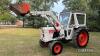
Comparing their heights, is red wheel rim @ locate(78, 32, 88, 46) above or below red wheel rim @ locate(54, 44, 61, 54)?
above

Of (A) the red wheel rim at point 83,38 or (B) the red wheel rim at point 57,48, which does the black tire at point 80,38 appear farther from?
(B) the red wheel rim at point 57,48

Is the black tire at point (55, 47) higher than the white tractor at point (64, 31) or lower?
lower

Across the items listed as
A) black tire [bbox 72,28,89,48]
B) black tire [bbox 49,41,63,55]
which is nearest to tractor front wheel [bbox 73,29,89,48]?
black tire [bbox 72,28,89,48]

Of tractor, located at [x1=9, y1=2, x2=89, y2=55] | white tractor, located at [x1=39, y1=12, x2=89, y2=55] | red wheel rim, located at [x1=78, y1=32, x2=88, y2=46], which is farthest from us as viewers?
red wheel rim, located at [x1=78, y1=32, x2=88, y2=46]

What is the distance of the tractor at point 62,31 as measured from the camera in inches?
404

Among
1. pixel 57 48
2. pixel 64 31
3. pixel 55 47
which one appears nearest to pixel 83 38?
pixel 64 31

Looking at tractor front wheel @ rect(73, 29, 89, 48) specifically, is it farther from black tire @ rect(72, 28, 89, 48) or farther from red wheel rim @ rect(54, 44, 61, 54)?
red wheel rim @ rect(54, 44, 61, 54)

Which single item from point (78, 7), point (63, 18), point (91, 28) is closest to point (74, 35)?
point (63, 18)

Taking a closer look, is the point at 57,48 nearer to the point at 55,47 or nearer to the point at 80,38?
the point at 55,47

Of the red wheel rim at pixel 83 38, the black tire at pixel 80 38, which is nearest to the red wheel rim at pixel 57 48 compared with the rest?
the black tire at pixel 80 38

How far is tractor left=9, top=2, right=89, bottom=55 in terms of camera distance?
10.3 meters

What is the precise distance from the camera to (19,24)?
42.0 metres

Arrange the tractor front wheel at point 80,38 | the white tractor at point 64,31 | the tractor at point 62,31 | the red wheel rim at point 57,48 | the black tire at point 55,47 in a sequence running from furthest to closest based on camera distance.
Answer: the tractor front wheel at point 80,38 < the white tractor at point 64,31 < the tractor at point 62,31 < the red wheel rim at point 57,48 < the black tire at point 55,47

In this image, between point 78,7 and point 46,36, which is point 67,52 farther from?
point 78,7
